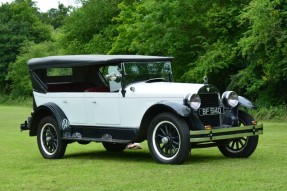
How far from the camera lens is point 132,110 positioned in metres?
12.3

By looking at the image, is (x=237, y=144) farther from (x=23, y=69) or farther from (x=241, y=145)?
(x=23, y=69)

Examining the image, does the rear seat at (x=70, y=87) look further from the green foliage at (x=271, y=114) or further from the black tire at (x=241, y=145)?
the green foliage at (x=271, y=114)

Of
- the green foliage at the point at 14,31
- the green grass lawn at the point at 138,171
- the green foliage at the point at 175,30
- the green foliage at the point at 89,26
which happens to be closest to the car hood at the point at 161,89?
the green grass lawn at the point at 138,171

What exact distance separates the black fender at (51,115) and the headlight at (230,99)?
315 cm

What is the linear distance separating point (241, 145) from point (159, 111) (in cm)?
186

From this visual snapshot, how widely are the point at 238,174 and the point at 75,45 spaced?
4924 centimetres

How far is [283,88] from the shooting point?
32031 mm

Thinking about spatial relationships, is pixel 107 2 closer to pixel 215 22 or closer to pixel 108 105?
pixel 215 22

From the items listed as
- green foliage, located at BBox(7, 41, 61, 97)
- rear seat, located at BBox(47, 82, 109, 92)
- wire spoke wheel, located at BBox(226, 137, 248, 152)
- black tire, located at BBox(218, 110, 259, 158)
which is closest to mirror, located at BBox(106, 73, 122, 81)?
rear seat, located at BBox(47, 82, 109, 92)

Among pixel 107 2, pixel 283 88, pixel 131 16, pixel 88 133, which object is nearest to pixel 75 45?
pixel 107 2

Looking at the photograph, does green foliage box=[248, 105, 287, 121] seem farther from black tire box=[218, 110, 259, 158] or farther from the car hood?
the car hood

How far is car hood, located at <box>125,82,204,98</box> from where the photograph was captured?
1180 cm

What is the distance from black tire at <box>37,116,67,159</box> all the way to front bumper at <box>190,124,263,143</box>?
3.18 meters

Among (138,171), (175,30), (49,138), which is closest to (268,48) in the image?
(175,30)
